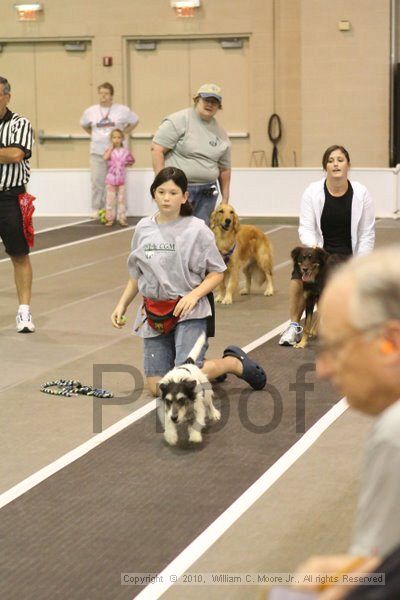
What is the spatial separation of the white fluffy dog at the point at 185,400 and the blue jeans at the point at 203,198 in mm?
3271

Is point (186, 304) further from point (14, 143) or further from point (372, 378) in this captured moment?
point (372, 378)

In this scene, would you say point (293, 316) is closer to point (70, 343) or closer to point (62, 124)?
point (70, 343)

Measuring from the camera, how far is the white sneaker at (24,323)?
27.2ft

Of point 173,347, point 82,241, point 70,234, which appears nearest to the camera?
point 173,347

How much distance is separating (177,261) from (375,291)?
4.17 meters

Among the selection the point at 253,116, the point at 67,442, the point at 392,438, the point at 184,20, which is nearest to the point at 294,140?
the point at 253,116

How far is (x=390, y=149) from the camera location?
719 inches

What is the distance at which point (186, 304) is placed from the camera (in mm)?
5902

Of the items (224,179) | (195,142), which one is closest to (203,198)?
(224,179)

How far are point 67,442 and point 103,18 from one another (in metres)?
15.2

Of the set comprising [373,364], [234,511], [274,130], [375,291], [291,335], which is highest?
[274,130]

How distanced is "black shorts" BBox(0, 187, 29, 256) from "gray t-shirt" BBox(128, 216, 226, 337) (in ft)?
8.10

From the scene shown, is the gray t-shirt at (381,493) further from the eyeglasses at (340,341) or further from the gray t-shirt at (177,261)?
the gray t-shirt at (177,261)

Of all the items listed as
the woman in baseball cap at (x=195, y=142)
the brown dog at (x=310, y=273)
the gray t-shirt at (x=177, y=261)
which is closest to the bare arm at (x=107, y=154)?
the woman in baseball cap at (x=195, y=142)
